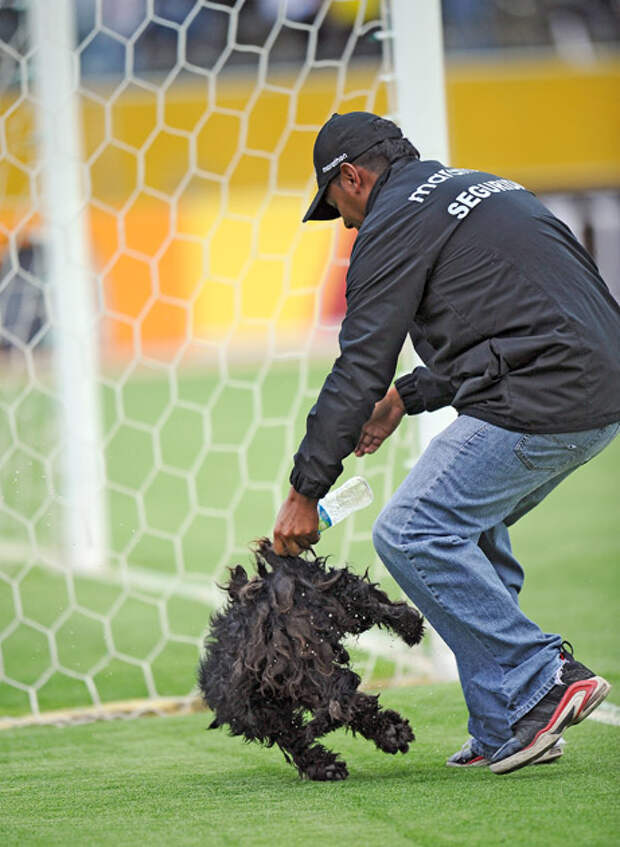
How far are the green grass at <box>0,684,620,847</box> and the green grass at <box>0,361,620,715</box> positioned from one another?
908 mm

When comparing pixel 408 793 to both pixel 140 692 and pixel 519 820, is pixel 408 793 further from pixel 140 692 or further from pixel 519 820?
pixel 140 692

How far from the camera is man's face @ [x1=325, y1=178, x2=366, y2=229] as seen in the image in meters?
3.24

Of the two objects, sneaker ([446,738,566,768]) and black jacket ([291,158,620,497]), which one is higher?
black jacket ([291,158,620,497])

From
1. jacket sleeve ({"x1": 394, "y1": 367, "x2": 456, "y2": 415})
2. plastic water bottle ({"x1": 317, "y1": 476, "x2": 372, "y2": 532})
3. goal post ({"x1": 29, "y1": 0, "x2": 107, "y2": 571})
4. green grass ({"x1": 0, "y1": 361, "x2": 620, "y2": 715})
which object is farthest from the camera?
goal post ({"x1": 29, "y1": 0, "x2": 107, "y2": 571})

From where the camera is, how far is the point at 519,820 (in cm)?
272

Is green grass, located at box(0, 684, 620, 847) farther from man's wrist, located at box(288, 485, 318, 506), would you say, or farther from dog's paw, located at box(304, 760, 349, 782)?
man's wrist, located at box(288, 485, 318, 506)

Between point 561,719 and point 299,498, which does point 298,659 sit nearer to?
point 299,498

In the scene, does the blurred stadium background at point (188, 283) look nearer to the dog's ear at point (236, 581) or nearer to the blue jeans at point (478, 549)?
the dog's ear at point (236, 581)

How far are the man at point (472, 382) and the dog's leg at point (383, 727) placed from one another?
0.22 meters

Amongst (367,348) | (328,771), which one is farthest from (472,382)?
(328,771)

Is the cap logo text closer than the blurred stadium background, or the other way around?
the cap logo text

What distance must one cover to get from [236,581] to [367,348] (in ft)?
2.53

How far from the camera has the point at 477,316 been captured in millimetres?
3096

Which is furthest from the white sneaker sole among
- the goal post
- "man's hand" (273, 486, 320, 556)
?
the goal post
